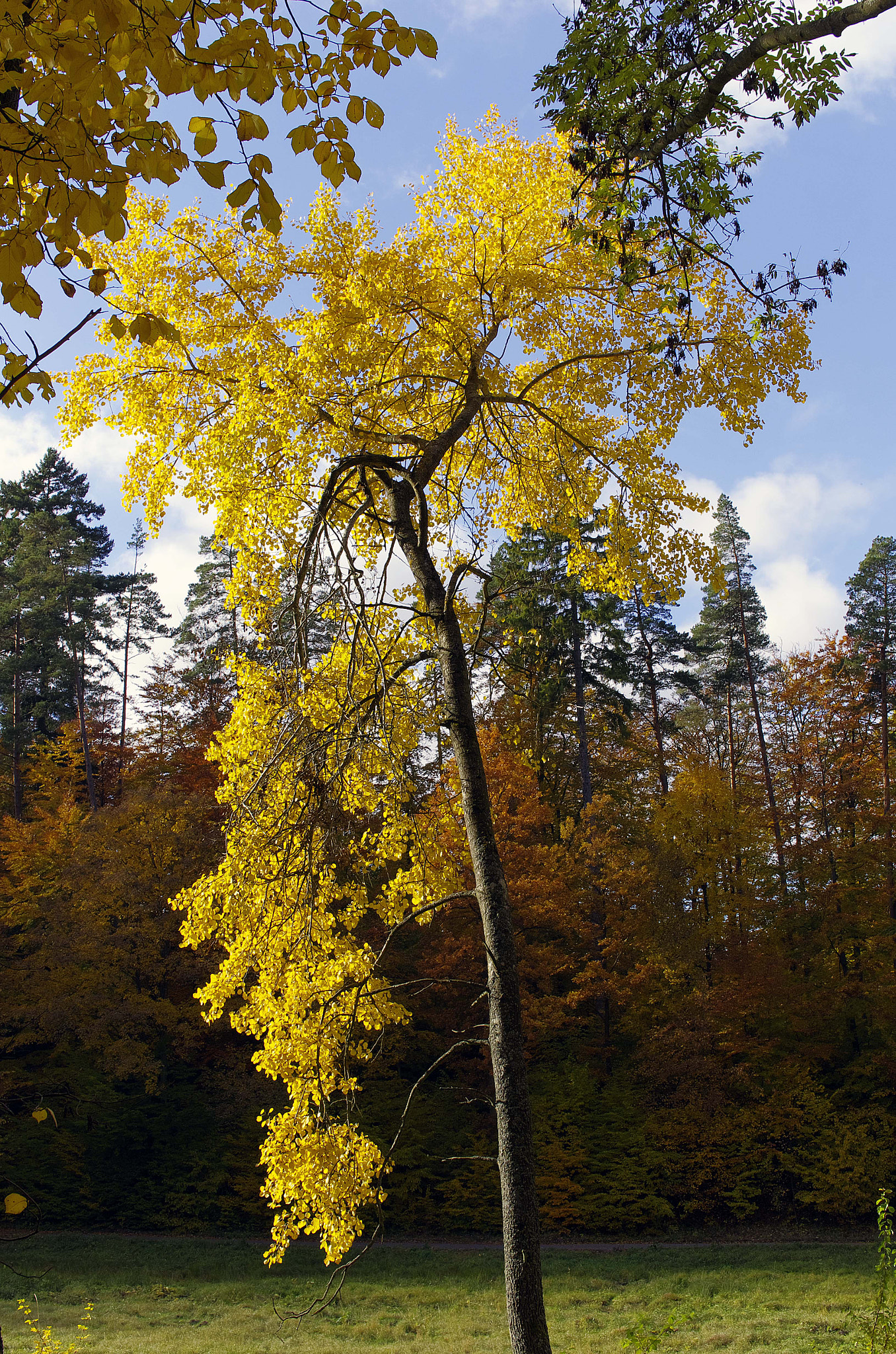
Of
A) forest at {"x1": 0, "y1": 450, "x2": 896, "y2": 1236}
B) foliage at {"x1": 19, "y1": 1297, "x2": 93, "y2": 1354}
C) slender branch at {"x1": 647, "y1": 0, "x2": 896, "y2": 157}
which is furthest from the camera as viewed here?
forest at {"x1": 0, "y1": 450, "x2": 896, "y2": 1236}

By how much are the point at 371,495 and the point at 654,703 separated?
21846 mm

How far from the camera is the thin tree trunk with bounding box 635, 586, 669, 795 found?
24938 millimetres

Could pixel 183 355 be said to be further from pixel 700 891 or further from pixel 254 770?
pixel 700 891

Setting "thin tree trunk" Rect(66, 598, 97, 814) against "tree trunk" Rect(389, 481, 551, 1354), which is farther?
"thin tree trunk" Rect(66, 598, 97, 814)

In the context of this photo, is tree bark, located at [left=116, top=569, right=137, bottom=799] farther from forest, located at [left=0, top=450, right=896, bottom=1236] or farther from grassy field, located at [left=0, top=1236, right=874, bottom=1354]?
grassy field, located at [left=0, top=1236, right=874, bottom=1354]

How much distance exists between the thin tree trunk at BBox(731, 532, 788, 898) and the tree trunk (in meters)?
16.8

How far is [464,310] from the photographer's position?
5359 millimetres

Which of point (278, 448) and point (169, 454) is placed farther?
point (169, 454)

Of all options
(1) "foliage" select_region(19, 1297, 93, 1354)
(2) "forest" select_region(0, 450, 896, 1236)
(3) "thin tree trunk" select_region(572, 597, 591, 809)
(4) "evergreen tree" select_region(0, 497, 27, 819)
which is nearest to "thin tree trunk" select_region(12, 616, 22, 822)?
(4) "evergreen tree" select_region(0, 497, 27, 819)

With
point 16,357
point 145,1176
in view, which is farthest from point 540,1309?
point 145,1176

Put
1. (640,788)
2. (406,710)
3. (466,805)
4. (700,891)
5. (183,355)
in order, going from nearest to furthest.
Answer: (466,805)
(406,710)
(183,355)
(700,891)
(640,788)

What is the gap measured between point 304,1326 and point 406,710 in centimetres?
1129

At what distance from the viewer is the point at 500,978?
4508 mm

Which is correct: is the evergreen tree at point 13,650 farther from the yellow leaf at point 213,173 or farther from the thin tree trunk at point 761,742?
the yellow leaf at point 213,173
